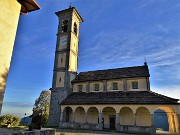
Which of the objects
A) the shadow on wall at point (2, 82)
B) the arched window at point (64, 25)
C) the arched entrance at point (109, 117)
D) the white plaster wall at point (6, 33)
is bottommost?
the arched entrance at point (109, 117)

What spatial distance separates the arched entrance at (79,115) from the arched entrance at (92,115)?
1.23 meters

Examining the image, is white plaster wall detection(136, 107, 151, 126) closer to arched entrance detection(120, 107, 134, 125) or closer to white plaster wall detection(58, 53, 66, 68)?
arched entrance detection(120, 107, 134, 125)

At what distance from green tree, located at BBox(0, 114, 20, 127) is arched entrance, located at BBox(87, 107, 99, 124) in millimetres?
12952

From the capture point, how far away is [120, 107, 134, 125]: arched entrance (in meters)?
24.2

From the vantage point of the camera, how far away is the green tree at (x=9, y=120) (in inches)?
966

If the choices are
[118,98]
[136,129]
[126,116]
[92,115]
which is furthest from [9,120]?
[136,129]

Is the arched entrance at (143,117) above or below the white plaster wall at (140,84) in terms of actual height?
below


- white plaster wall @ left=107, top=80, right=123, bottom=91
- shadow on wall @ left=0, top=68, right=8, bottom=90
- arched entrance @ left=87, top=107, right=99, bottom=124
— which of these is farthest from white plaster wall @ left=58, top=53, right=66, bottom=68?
shadow on wall @ left=0, top=68, right=8, bottom=90

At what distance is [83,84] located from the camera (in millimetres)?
30422

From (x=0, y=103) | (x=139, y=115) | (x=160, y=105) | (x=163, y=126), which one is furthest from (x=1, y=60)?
(x=163, y=126)

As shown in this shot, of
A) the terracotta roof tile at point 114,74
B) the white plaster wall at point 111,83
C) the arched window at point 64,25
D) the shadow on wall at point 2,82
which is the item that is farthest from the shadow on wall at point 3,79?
the arched window at point 64,25

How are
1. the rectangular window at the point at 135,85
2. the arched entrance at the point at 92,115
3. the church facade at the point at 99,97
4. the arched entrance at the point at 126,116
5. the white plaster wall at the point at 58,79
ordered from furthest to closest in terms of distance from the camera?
the white plaster wall at the point at 58,79, the arched entrance at the point at 92,115, the rectangular window at the point at 135,85, the arched entrance at the point at 126,116, the church facade at the point at 99,97

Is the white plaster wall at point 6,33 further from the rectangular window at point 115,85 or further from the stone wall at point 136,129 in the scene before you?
the rectangular window at point 115,85

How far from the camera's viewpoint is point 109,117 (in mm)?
26125
